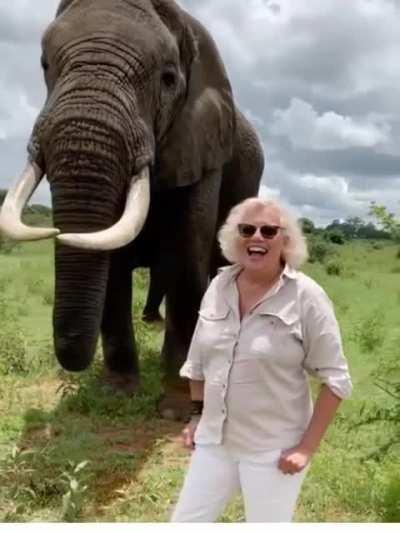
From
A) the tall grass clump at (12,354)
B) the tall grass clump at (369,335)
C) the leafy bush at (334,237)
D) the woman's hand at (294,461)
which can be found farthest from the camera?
the leafy bush at (334,237)

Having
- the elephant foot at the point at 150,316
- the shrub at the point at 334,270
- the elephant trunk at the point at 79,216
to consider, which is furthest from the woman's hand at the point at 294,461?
the shrub at the point at 334,270

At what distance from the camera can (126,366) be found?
7.26 m

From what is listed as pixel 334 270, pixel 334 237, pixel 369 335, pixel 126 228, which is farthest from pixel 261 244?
pixel 334 237

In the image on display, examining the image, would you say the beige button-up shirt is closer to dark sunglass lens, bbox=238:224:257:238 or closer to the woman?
the woman

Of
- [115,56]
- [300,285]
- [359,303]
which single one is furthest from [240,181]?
[359,303]

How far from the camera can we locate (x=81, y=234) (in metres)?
4.44

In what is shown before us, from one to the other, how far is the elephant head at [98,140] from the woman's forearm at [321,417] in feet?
5.44

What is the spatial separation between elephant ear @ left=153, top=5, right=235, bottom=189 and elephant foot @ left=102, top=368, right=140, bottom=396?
1.70 m

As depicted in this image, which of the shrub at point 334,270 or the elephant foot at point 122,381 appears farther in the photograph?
the shrub at point 334,270

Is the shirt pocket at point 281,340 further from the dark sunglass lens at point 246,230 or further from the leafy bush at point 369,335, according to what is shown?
the leafy bush at point 369,335

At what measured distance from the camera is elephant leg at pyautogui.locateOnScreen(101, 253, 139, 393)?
7.08m

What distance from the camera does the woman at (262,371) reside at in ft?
9.86

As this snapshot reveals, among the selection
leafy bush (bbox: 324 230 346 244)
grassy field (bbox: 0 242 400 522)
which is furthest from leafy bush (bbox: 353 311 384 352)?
leafy bush (bbox: 324 230 346 244)

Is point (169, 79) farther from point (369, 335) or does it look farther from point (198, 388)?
point (369, 335)
